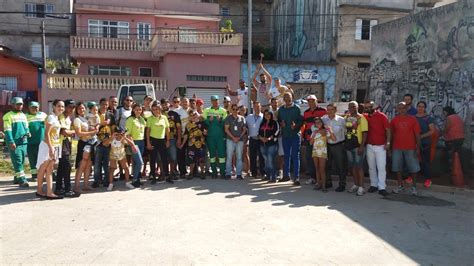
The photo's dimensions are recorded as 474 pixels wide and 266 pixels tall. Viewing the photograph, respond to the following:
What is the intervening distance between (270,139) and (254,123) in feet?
2.03

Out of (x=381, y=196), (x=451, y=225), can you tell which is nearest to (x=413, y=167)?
(x=381, y=196)

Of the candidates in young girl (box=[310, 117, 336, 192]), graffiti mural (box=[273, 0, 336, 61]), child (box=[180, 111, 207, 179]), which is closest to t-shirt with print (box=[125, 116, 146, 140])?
child (box=[180, 111, 207, 179])

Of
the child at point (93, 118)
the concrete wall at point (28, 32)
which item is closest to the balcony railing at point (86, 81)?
the concrete wall at point (28, 32)

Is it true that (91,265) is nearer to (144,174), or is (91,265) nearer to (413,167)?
(144,174)

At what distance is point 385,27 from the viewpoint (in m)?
14.7

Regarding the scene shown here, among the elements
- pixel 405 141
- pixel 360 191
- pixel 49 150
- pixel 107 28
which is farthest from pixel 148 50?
pixel 405 141

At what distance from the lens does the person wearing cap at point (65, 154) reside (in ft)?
24.8

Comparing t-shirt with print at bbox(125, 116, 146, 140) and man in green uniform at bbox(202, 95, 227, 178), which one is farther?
man in green uniform at bbox(202, 95, 227, 178)

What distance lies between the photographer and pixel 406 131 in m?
8.02

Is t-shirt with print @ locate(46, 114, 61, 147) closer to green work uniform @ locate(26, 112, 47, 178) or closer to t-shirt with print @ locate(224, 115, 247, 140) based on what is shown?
green work uniform @ locate(26, 112, 47, 178)

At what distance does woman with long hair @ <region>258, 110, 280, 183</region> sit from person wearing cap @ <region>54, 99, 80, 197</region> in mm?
4004

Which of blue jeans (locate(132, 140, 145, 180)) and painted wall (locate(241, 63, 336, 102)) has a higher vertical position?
painted wall (locate(241, 63, 336, 102))

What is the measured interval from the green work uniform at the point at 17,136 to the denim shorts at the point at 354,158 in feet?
22.6

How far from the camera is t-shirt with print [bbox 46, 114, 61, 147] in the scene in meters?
7.21
